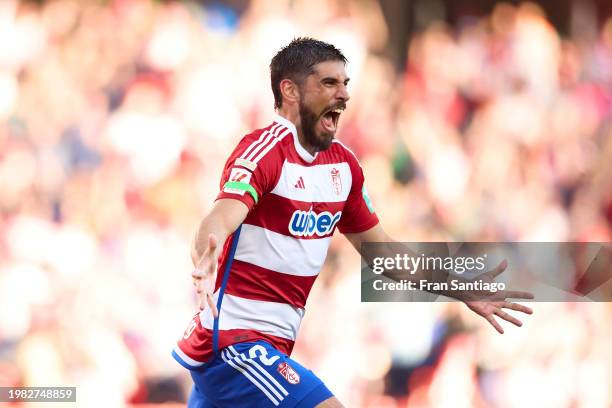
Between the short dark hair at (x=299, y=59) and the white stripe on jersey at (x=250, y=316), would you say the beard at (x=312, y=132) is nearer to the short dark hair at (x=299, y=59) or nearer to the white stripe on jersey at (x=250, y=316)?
the short dark hair at (x=299, y=59)

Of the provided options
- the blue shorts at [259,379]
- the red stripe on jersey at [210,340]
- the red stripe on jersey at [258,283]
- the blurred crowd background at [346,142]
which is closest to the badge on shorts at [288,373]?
the blue shorts at [259,379]

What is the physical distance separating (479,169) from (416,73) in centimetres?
78

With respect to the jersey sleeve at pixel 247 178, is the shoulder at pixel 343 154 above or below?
above

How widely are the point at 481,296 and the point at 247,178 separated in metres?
1.13

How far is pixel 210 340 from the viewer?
335cm

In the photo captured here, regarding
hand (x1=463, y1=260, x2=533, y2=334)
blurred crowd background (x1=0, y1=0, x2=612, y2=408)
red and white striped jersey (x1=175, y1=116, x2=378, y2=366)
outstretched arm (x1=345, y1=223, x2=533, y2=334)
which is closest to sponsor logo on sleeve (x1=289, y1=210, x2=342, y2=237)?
red and white striped jersey (x1=175, y1=116, x2=378, y2=366)

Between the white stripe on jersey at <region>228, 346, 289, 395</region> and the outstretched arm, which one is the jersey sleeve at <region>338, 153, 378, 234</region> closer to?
the outstretched arm

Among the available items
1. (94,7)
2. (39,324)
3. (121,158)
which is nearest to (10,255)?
(39,324)

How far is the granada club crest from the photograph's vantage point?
3.58 metres

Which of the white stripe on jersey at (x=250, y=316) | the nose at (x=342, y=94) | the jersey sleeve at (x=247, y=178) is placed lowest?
the white stripe on jersey at (x=250, y=316)

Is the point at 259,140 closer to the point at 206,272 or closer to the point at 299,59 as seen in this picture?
the point at 299,59

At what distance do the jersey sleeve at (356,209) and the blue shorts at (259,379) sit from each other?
702mm

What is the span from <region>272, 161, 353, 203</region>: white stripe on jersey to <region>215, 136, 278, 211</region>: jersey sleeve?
0.06 metres

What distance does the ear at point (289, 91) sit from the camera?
11.7 feet
